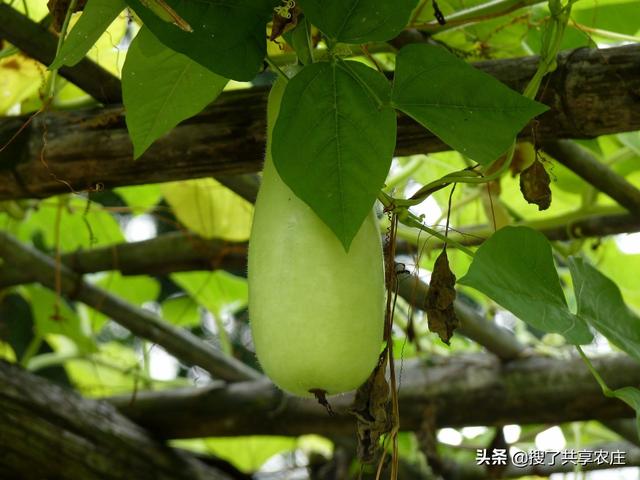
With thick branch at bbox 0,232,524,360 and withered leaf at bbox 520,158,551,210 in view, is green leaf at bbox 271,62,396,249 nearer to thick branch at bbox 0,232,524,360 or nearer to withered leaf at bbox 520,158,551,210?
withered leaf at bbox 520,158,551,210

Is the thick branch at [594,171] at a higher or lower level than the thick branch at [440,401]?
higher

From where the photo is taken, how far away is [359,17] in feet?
1.56

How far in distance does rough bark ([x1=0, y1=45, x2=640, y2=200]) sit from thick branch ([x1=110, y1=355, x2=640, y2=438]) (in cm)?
37

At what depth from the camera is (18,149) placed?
837mm

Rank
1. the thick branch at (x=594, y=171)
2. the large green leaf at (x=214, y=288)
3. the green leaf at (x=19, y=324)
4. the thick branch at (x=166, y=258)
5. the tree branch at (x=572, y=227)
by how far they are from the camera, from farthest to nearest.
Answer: the green leaf at (x=19, y=324)
the large green leaf at (x=214, y=288)
the thick branch at (x=166, y=258)
the tree branch at (x=572, y=227)
the thick branch at (x=594, y=171)

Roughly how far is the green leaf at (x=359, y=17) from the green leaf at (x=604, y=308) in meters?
0.22

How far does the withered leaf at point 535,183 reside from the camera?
24.1 inches

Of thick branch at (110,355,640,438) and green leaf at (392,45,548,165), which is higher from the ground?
thick branch at (110,355,640,438)

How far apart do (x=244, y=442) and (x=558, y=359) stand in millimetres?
518

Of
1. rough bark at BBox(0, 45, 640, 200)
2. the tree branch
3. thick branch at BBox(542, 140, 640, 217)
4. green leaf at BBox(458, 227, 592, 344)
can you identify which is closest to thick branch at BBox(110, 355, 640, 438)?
the tree branch

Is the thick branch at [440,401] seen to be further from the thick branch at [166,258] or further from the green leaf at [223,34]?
the green leaf at [223,34]

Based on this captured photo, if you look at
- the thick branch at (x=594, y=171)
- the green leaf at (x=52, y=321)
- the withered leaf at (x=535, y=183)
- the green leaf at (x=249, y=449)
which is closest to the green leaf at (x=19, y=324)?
the green leaf at (x=52, y=321)

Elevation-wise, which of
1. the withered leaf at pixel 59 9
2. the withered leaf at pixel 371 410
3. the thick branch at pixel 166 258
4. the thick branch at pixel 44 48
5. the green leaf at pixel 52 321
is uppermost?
the green leaf at pixel 52 321

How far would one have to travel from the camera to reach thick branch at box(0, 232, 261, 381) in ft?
3.75
